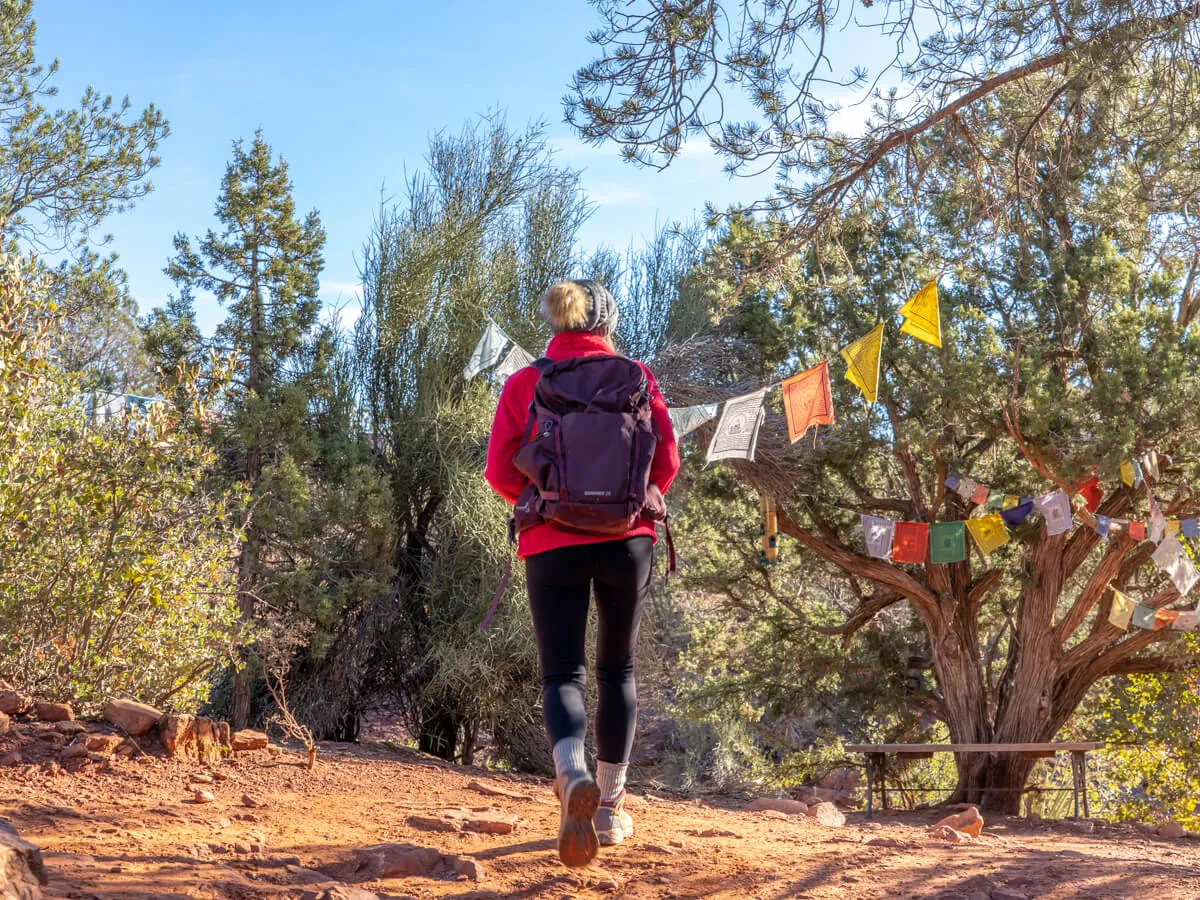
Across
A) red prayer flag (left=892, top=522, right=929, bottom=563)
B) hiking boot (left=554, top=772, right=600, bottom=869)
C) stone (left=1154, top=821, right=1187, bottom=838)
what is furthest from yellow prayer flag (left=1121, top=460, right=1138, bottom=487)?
hiking boot (left=554, top=772, right=600, bottom=869)

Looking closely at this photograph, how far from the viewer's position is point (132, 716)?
155 inches

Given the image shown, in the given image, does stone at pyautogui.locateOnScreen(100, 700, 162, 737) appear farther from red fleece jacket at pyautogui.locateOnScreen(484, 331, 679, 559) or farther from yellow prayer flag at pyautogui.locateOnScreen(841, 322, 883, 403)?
yellow prayer flag at pyautogui.locateOnScreen(841, 322, 883, 403)

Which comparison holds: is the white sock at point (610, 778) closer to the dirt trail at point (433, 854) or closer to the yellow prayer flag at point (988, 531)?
the dirt trail at point (433, 854)

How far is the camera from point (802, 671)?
11914 millimetres

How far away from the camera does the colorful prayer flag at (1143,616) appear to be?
30.1 feet

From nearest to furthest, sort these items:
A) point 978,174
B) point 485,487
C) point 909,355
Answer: point 978,174
point 485,487
point 909,355

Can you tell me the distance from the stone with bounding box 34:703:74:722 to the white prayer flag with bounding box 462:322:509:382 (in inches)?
161

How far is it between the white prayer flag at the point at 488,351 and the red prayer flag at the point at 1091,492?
16.1ft

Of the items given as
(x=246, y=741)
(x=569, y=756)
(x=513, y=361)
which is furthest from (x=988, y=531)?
(x=569, y=756)

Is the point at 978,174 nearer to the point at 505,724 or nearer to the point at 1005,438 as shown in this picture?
the point at 1005,438

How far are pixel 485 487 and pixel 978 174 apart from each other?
412 cm

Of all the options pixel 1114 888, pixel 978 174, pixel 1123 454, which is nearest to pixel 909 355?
pixel 1123 454

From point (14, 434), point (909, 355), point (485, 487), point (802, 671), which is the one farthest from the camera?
point (802, 671)

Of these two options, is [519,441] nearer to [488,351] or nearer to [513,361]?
[513,361]
